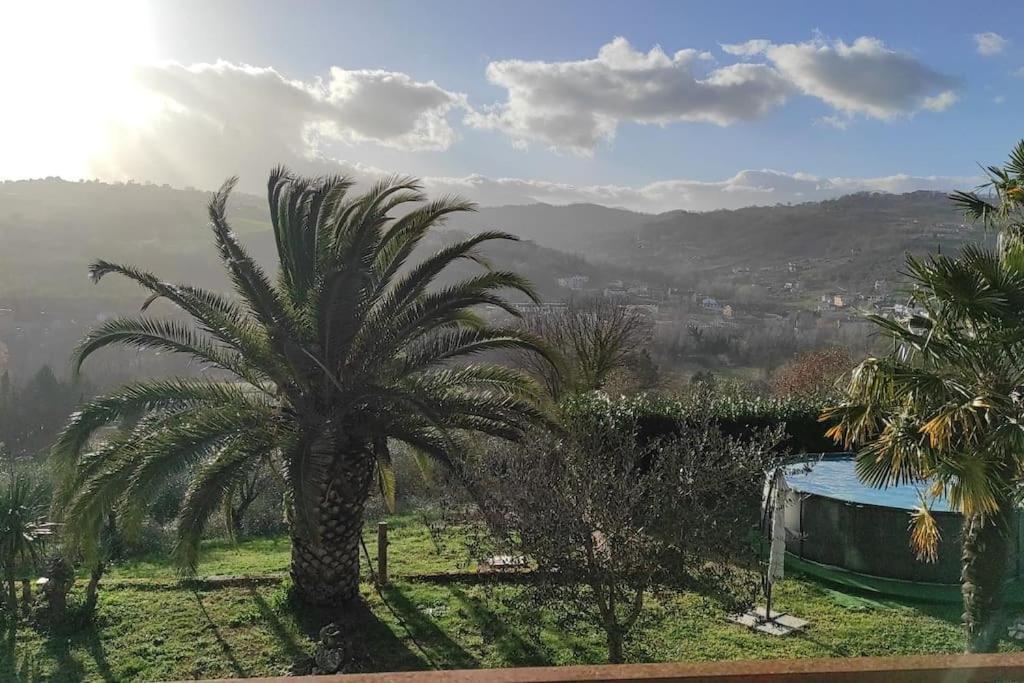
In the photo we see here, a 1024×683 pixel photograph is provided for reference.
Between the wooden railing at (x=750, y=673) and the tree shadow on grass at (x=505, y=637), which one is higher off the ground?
the wooden railing at (x=750, y=673)

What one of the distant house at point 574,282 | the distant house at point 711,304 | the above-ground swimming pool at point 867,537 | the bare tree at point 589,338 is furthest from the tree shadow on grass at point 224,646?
the distant house at point 711,304

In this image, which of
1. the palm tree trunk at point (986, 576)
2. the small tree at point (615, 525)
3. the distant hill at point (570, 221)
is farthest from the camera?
the distant hill at point (570, 221)

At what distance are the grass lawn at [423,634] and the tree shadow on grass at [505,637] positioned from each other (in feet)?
0.04

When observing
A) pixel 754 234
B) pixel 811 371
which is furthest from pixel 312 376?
pixel 754 234

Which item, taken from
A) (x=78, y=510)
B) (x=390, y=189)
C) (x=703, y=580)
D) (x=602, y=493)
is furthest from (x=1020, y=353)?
(x=78, y=510)

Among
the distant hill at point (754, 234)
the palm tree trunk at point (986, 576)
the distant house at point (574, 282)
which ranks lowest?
the palm tree trunk at point (986, 576)

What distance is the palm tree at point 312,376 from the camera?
746 cm

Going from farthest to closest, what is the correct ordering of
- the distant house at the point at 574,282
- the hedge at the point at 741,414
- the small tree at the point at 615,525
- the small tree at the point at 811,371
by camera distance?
1. the distant house at the point at 574,282
2. the small tree at the point at 811,371
3. the hedge at the point at 741,414
4. the small tree at the point at 615,525

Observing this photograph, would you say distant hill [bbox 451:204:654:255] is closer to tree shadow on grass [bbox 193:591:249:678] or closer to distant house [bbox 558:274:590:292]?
distant house [bbox 558:274:590:292]

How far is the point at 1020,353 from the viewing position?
20.4 feet

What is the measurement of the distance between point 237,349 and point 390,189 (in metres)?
2.60

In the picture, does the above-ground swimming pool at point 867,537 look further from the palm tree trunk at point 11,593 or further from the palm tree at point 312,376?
the palm tree trunk at point 11,593

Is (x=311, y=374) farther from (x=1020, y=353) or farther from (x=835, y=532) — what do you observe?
(x=835, y=532)

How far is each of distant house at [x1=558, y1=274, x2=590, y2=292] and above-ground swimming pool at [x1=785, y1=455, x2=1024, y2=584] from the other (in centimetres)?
3057
